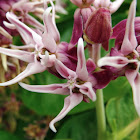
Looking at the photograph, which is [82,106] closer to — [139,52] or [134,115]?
[134,115]

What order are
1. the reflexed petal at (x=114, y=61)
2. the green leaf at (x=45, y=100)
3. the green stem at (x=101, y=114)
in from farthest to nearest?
the green leaf at (x=45, y=100) → the green stem at (x=101, y=114) → the reflexed petal at (x=114, y=61)

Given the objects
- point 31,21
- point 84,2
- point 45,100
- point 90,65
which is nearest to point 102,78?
point 90,65

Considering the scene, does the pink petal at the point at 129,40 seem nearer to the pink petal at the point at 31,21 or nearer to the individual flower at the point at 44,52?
the individual flower at the point at 44,52

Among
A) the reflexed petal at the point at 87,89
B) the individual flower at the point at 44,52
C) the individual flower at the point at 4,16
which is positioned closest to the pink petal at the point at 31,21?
the individual flower at the point at 4,16

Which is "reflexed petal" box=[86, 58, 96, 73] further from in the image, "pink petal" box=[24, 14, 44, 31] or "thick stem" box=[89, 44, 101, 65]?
"pink petal" box=[24, 14, 44, 31]

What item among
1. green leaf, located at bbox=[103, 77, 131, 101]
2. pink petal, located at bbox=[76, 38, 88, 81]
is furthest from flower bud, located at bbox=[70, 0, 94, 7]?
green leaf, located at bbox=[103, 77, 131, 101]

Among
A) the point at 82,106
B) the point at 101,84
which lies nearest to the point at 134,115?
the point at 82,106

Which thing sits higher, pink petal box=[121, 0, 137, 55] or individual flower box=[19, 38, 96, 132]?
pink petal box=[121, 0, 137, 55]

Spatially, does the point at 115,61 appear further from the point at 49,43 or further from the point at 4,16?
the point at 4,16
